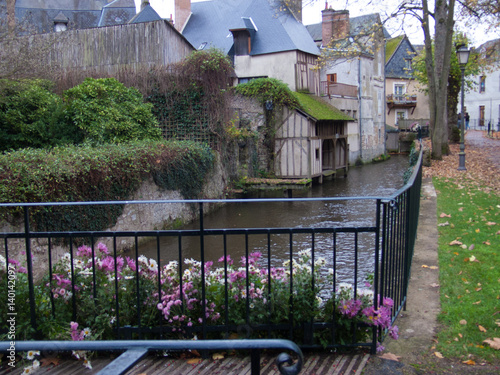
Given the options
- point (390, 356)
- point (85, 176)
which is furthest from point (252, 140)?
point (390, 356)

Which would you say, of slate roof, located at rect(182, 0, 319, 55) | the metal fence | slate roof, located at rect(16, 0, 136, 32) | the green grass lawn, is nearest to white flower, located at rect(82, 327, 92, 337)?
the metal fence

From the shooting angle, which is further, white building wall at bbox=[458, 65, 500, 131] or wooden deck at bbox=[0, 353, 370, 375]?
white building wall at bbox=[458, 65, 500, 131]

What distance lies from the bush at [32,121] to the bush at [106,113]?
0.38 m

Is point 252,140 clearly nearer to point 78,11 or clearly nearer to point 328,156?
point 328,156

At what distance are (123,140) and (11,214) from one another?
676 cm

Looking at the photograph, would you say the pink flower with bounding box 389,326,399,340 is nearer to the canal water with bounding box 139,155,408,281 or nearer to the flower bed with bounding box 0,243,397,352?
the flower bed with bounding box 0,243,397,352

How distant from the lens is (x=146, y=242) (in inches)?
443

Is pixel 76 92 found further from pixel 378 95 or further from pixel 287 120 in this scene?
pixel 378 95

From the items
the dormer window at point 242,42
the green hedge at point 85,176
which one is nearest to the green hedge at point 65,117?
the green hedge at point 85,176

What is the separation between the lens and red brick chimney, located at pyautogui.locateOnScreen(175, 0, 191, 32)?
27897mm

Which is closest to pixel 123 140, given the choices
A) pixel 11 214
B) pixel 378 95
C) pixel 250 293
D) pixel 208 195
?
pixel 208 195

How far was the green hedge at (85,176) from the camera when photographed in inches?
300

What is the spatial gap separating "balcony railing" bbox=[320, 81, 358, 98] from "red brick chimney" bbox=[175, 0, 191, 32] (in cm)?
970

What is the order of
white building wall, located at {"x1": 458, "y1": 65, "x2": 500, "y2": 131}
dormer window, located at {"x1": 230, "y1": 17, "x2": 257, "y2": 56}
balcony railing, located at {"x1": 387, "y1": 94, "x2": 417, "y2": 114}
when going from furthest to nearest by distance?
balcony railing, located at {"x1": 387, "y1": 94, "x2": 417, "y2": 114}, white building wall, located at {"x1": 458, "y1": 65, "x2": 500, "y2": 131}, dormer window, located at {"x1": 230, "y1": 17, "x2": 257, "y2": 56}
